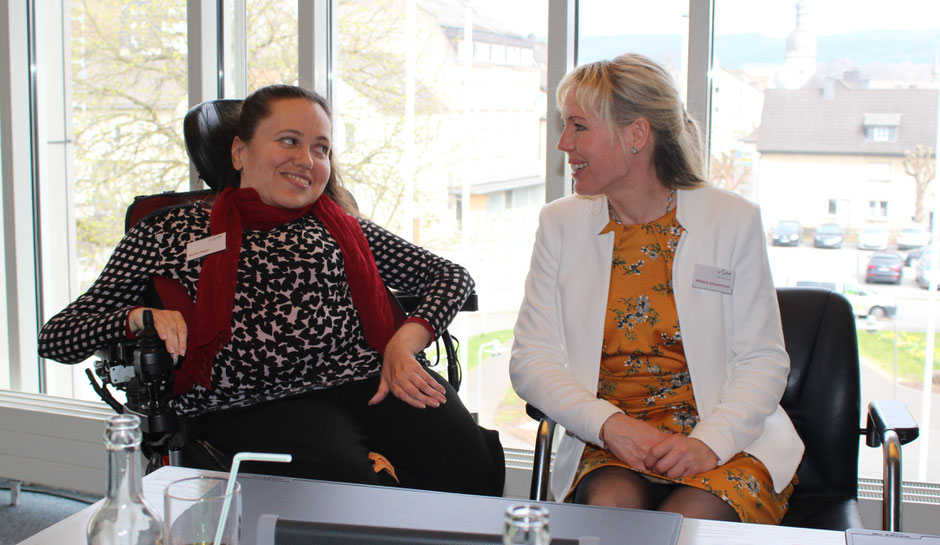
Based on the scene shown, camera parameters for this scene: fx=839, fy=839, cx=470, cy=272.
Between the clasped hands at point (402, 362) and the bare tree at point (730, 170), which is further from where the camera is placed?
the bare tree at point (730, 170)

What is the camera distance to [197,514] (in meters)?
0.91

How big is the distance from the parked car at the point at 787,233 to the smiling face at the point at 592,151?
975 millimetres

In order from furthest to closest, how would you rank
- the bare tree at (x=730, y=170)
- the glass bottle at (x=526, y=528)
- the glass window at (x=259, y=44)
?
the glass window at (x=259, y=44) < the bare tree at (x=730, y=170) < the glass bottle at (x=526, y=528)

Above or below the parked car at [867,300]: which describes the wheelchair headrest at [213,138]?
above

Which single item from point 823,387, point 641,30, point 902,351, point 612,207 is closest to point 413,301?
point 612,207

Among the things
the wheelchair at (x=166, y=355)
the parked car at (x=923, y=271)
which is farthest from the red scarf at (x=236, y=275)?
the parked car at (x=923, y=271)

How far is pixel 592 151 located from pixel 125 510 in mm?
1305

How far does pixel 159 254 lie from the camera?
2.14 metres

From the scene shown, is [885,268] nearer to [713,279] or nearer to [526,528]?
[713,279]

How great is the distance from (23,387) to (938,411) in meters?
3.44

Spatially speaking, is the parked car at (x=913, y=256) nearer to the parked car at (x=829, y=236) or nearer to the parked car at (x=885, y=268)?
the parked car at (x=885, y=268)

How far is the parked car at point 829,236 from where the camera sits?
2637 millimetres

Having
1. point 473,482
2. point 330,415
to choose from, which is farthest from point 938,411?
point 330,415

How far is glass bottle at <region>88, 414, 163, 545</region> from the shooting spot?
0.91 metres
